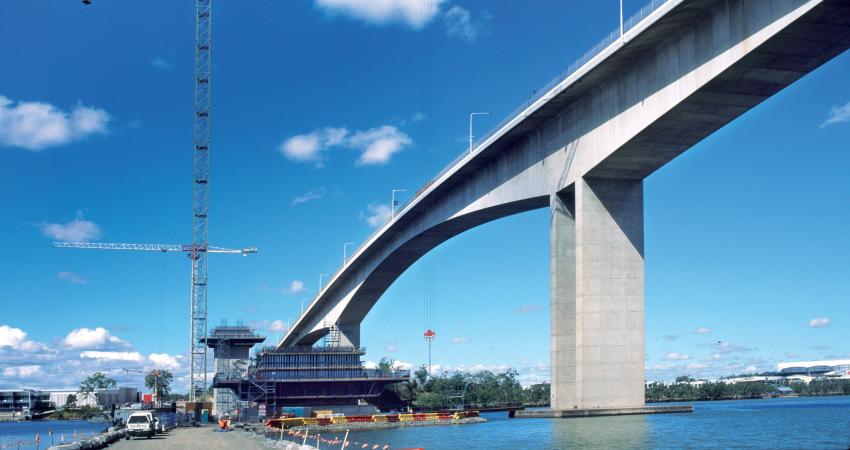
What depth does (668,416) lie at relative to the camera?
69.1 metres

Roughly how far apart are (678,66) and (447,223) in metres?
45.6

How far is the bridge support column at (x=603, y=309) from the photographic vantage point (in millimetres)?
63469

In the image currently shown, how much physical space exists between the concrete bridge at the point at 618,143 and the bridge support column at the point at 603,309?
0.30 feet

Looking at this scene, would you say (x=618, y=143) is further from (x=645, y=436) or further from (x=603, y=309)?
(x=645, y=436)

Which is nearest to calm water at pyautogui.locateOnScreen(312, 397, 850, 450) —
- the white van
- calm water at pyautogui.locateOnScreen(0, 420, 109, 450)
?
the white van

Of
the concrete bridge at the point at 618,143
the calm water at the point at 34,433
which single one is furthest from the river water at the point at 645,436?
the calm water at the point at 34,433

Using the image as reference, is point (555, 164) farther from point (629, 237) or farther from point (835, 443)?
point (835, 443)

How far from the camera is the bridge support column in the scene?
63.5 metres

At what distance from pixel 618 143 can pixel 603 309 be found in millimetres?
12366

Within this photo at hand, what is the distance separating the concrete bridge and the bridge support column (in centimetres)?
9

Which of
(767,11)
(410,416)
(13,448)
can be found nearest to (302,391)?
(410,416)

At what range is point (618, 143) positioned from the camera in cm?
5838

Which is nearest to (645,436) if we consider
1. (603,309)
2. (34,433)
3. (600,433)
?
(600,433)

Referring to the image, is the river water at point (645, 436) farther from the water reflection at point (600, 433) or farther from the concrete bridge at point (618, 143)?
the concrete bridge at point (618, 143)
